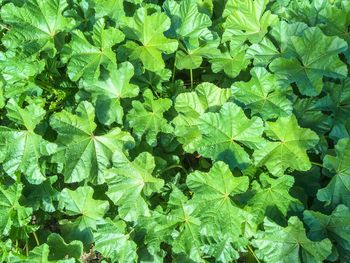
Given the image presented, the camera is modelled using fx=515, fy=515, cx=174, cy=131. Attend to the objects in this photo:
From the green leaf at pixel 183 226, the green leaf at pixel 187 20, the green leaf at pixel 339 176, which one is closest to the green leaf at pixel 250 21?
the green leaf at pixel 187 20

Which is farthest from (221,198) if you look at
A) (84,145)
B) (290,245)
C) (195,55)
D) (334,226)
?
(195,55)

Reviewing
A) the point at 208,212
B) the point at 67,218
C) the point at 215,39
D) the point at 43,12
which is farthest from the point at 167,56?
the point at 67,218

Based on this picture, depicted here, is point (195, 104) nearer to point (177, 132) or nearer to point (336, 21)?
point (177, 132)

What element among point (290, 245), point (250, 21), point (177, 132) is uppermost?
point (250, 21)

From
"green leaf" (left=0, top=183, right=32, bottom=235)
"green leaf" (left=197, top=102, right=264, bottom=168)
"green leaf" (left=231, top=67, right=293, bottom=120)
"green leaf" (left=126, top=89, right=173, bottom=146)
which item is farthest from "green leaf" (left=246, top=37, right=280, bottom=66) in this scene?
"green leaf" (left=0, top=183, right=32, bottom=235)

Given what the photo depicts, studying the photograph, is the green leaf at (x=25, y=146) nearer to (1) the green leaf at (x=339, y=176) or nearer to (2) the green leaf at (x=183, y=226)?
(2) the green leaf at (x=183, y=226)

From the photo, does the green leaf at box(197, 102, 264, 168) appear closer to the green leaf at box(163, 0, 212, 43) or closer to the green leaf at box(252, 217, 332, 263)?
the green leaf at box(252, 217, 332, 263)
